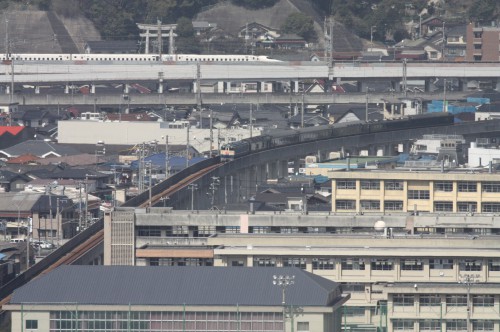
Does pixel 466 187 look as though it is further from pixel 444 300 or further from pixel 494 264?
pixel 444 300

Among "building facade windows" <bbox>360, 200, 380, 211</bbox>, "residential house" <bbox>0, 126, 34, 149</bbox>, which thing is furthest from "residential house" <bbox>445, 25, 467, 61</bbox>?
"building facade windows" <bbox>360, 200, 380, 211</bbox>

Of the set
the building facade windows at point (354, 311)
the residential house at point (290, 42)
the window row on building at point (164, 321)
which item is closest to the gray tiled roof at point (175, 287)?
the window row on building at point (164, 321)

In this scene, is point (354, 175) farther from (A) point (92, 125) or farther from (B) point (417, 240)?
(A) point (92, 125)

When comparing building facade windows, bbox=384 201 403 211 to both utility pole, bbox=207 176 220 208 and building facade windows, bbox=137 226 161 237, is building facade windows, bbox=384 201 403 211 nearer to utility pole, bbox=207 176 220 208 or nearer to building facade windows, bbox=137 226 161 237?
building facade windows, bbox=137 226 161 237

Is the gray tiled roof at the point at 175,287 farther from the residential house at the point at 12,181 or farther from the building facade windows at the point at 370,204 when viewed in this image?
the residential house at the point at 12,181

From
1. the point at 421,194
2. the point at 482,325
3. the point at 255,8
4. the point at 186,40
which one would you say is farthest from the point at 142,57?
the point at 482,325
